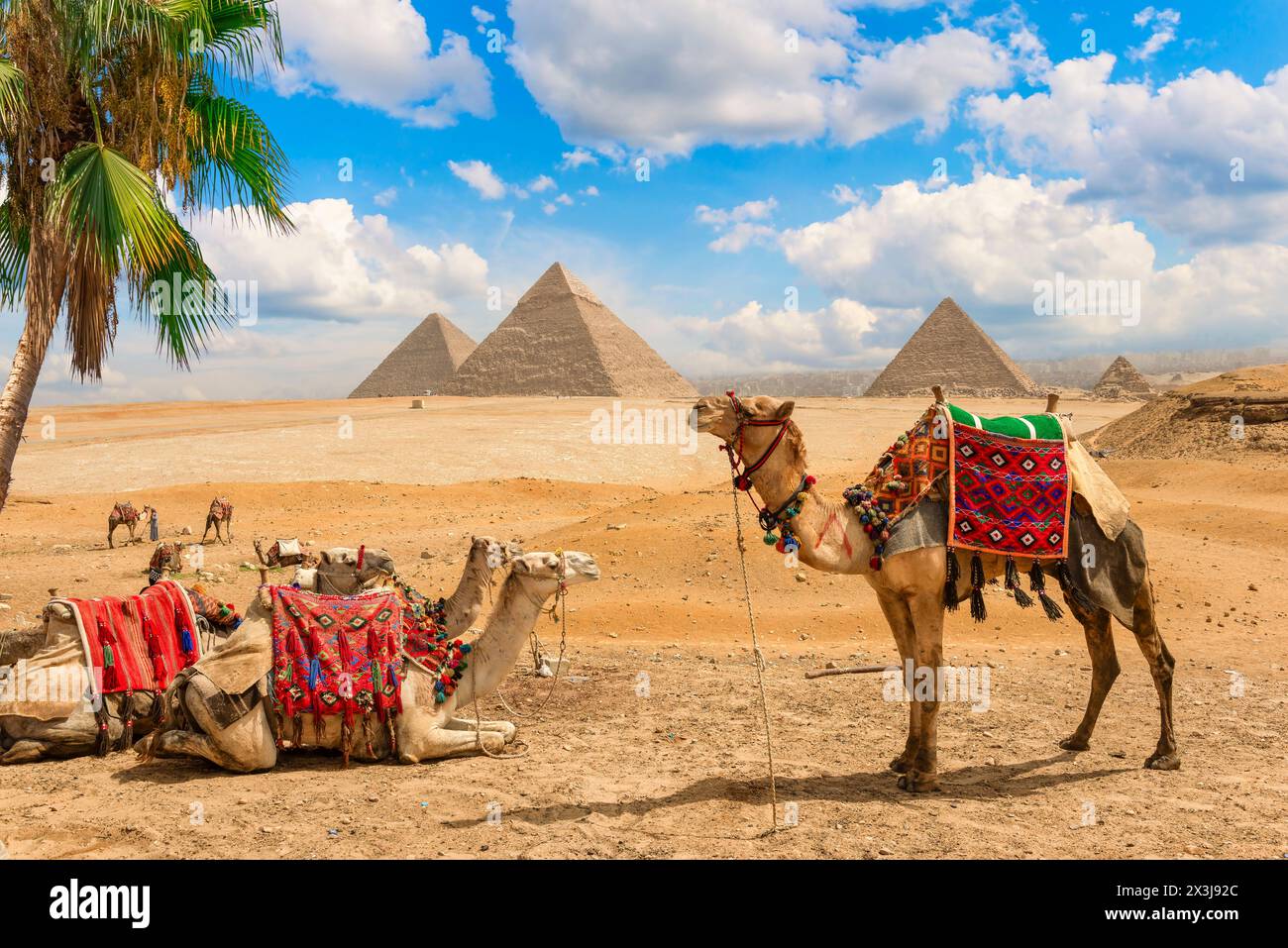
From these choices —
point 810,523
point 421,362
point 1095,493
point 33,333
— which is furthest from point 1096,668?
point 421,362

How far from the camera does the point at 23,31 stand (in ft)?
25.8

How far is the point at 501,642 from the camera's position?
5.92m

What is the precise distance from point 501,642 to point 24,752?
321 cm

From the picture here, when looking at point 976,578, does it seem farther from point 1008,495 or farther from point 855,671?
point 855,671

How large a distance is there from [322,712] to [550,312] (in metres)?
129

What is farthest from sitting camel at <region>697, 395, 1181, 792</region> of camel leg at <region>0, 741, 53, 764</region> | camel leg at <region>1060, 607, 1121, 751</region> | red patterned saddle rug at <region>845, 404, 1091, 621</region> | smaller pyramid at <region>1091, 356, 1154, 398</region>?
smaller pyramid at <region>1091, 356, 1154, 398</region>

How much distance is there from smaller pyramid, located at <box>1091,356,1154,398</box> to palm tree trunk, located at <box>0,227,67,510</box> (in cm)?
10288

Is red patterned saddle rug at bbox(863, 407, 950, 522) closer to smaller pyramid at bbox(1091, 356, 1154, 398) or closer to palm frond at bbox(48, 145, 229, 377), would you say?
palm frond at bbox(48, 145, 229, 377)

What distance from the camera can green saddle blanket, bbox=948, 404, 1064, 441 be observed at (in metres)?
5.75

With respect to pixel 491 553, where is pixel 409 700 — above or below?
below

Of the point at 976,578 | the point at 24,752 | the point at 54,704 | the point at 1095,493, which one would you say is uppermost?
the point at 1095,493

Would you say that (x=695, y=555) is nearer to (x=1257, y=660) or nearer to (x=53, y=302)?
(x=1257, y=660)

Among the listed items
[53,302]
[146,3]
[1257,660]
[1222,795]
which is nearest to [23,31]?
[146,3]
